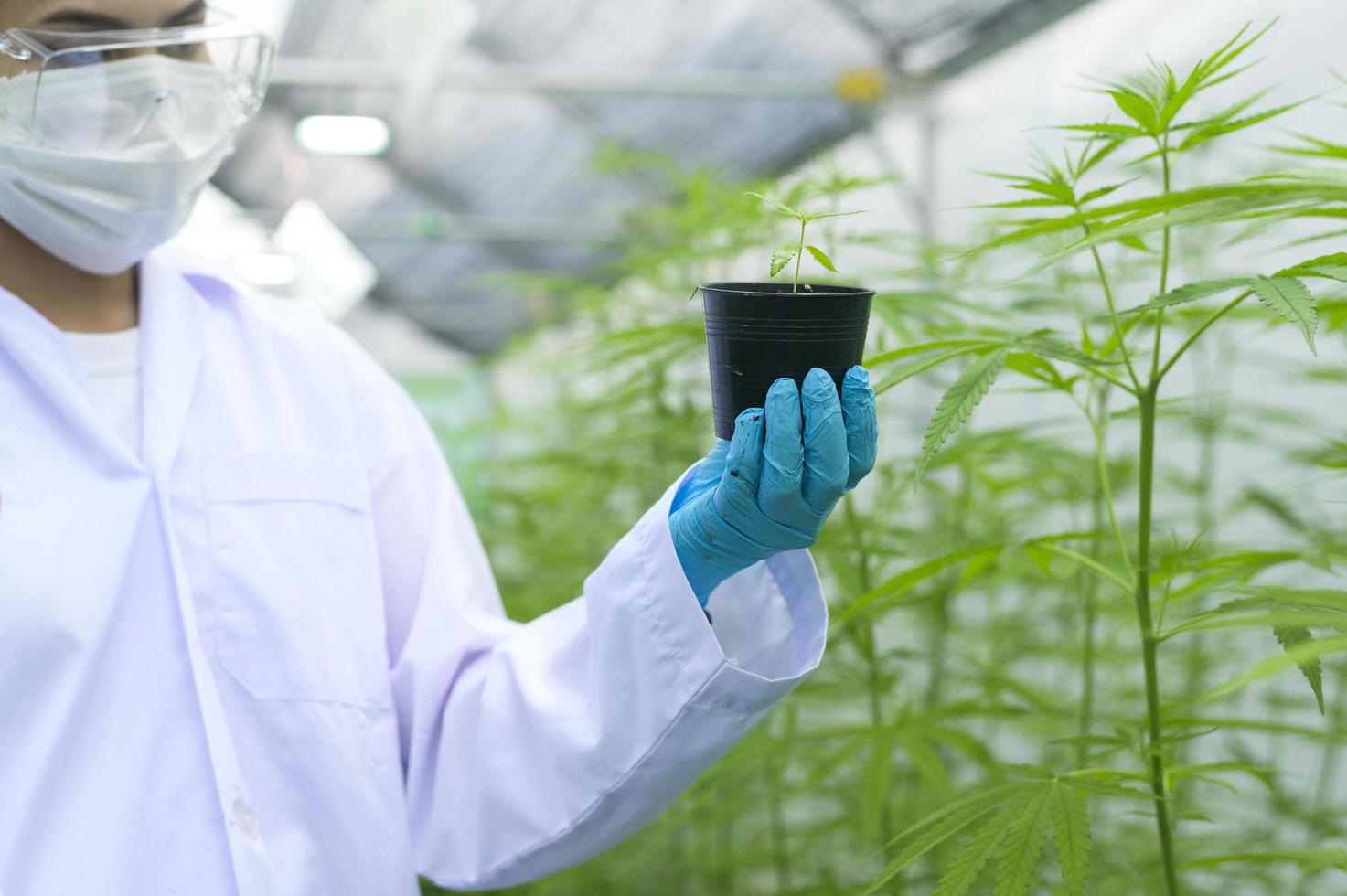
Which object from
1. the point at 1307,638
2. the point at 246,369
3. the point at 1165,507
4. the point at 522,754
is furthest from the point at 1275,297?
the point at 1165,507

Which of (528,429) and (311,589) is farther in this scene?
(528,429)

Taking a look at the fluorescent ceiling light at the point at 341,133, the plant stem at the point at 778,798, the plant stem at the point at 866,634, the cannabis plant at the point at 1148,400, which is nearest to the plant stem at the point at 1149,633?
the cannabis plant at the point at 1148,400

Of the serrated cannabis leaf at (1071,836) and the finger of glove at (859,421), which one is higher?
the finger of glove at (859,421)

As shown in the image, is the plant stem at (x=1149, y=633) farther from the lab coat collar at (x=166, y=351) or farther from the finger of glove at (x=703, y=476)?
the lab coat collar at (x=166, y=351)

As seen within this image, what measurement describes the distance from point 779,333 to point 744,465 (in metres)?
0.09

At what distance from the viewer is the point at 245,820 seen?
0.90m

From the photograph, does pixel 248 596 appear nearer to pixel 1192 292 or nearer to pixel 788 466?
pixel 788 466

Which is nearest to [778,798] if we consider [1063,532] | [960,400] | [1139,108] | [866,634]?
[866,634]

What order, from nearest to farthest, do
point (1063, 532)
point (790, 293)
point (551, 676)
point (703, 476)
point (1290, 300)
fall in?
point (1290, 300) → point (790, 293) → point (703, 476) → point (551, 676) → point (1063, 532)

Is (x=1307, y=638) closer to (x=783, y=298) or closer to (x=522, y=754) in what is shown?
(x=783, y=298)

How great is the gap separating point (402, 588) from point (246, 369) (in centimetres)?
26

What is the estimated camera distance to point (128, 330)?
1.06 metres

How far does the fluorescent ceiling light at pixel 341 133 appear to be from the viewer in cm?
396

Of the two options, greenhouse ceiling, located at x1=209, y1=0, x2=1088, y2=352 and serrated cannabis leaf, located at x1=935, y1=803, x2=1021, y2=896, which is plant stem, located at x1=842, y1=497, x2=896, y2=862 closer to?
serrated cannabis leaf, located at x1=935, y1=803, x2=1021, y2=896
